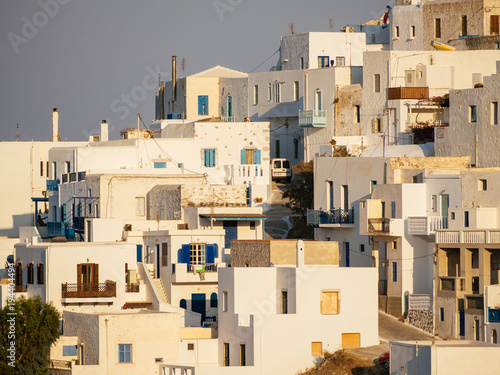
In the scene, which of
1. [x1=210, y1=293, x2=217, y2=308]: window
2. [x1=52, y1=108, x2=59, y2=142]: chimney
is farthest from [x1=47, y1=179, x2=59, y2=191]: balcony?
[x1=210, y1=293, x2=217, y2=308]: window

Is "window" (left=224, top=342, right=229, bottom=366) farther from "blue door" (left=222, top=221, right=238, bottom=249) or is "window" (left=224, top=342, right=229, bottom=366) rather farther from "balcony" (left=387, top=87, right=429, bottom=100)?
"balcony" (left=387, top=87, right=429, bottom=100)

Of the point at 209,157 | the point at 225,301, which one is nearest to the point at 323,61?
the point at 209,157

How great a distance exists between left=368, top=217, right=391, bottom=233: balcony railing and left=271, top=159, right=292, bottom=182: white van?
19.6 m

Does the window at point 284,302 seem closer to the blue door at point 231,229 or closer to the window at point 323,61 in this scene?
the blue door at point 231,229

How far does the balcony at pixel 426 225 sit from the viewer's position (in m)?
60.7

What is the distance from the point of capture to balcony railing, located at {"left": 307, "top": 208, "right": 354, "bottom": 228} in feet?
218

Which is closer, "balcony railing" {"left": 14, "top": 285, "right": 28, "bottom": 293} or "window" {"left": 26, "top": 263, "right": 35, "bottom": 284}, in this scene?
"balcony railing" {"left": 14, "top": 285, "right": 28, "bottom": 293}

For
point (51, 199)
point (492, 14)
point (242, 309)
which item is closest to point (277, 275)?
point (242, 309)

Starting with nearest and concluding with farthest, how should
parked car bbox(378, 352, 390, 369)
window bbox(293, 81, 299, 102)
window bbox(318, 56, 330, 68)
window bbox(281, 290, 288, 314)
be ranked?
parked car bbox(378, 352, 390, 369), window bbox(281, 290, 288, 314), window bbox(293, 81, 299, 102), window bbox(318, 56, 330, 68)

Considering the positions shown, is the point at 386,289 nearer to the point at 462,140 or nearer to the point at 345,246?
the point at 345,246

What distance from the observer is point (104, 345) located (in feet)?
183

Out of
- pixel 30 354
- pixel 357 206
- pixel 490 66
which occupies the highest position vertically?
pixel 490 66

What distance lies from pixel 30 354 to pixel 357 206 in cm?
1617

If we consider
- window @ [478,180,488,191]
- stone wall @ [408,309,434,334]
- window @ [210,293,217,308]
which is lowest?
stone wall @ [408,309,434,334]
